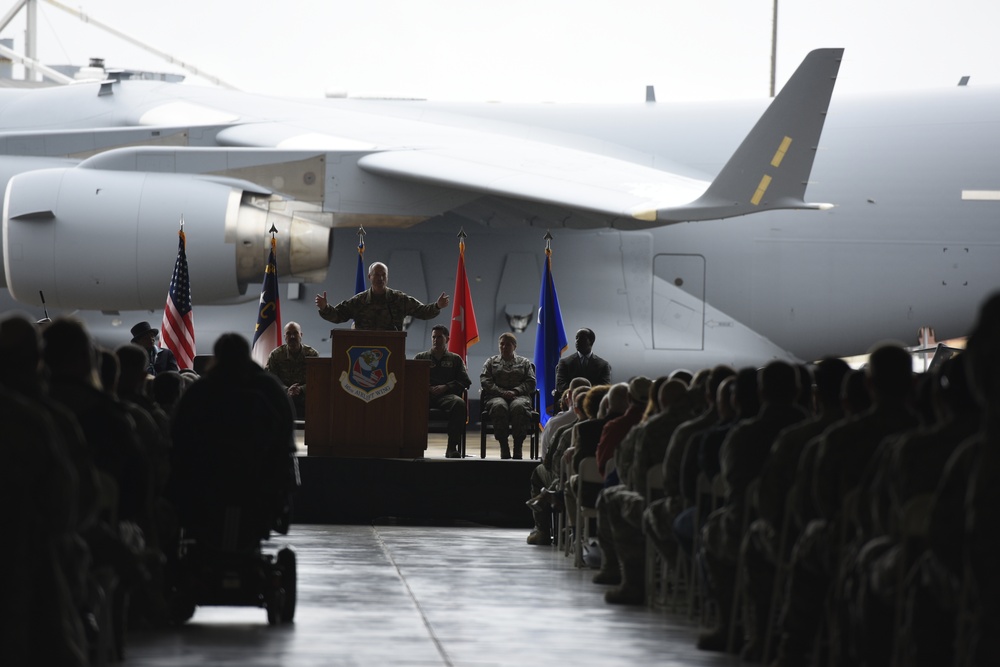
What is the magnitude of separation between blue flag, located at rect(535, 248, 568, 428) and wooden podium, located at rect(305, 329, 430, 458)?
3.20m

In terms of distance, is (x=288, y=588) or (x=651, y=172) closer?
(x=288, y=588)

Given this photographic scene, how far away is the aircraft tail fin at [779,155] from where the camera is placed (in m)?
13.6

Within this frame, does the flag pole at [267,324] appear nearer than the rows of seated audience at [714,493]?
No

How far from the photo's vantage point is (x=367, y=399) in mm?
11250

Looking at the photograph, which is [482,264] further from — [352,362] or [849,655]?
[849,655]

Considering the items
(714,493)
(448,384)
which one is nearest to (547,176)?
(448,384)

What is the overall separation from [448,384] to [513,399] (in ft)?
2.15

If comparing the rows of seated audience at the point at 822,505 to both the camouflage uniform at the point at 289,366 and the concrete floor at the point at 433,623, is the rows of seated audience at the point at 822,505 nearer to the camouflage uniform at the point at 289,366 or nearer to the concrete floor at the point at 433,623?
the concrete floor at the point at 433,623

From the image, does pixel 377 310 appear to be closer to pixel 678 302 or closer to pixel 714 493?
pixel 678 302

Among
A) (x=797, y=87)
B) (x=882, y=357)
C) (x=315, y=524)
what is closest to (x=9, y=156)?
(x=315, y=524)

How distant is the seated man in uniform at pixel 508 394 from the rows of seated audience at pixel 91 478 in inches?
221

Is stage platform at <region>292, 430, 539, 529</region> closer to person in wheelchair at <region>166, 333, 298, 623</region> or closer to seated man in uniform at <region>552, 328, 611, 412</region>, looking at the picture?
seated man in uniform at <region>552, 328, 611, 412</region>

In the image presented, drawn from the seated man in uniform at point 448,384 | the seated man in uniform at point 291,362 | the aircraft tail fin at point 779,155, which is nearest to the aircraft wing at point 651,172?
the aircraft tail fin at point 779,155

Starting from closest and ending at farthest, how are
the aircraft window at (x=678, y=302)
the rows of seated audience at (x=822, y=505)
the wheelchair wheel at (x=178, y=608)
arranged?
the rows of seated audience at (x=822, y=505), the wheelchair wheel at (x=178, y=608), the aircraft window at (x=678, y=302)
